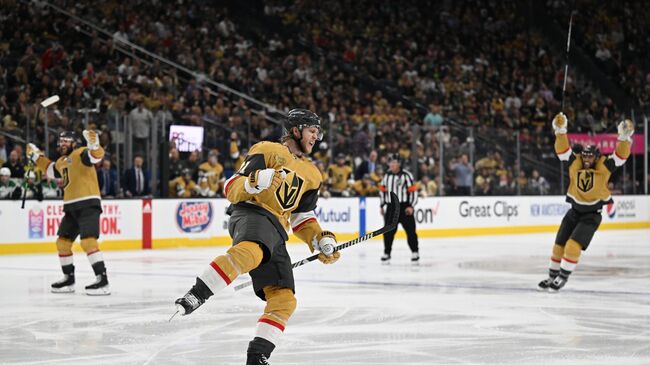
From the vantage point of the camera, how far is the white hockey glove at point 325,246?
5.91 m

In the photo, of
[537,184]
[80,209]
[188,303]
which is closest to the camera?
[188,303]

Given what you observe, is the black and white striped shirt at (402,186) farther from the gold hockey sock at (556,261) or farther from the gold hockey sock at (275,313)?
the gold hockey sock at (275,313)

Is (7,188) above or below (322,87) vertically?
below

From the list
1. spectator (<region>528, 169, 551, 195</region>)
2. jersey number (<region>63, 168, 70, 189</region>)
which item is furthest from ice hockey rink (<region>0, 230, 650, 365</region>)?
spectator (<region>528, 169, 551, 195</region>)

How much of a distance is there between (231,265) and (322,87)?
19595mm

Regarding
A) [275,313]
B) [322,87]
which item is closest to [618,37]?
[322,87]

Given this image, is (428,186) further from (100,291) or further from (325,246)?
(325,246)

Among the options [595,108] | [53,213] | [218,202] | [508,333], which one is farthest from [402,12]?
[508,333]

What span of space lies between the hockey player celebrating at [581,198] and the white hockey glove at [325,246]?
206 inches

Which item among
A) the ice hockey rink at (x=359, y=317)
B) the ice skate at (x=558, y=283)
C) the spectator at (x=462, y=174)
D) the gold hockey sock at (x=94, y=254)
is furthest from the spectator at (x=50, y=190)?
the ice skate at (x=558, y=283)

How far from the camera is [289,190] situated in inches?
224

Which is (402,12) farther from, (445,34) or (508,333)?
(508,333)

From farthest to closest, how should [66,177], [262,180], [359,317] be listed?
[66,177] < [359,317] < [262,180]

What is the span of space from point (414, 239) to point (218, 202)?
497 cm
